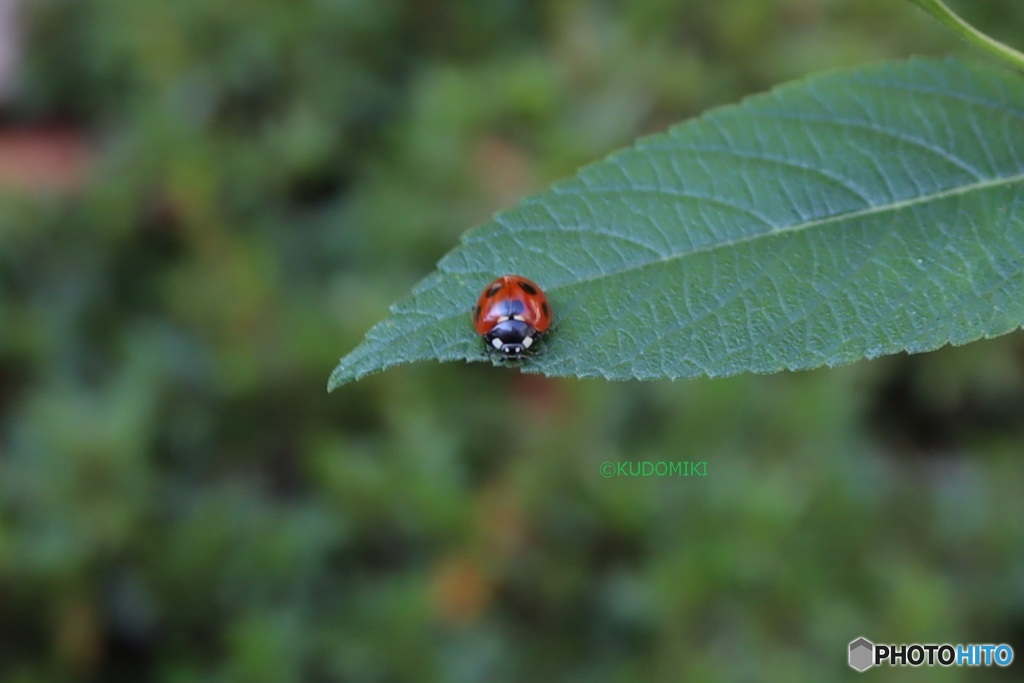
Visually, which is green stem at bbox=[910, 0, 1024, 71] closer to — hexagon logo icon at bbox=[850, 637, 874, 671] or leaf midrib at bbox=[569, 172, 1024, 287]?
leaf midrib at bbox=[569, 172, 1024, 287]

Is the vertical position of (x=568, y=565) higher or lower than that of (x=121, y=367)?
lower

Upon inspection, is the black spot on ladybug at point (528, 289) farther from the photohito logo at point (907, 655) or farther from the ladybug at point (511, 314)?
the photohito logo at point (907, 655)

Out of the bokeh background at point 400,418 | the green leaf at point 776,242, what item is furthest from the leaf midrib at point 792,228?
the bokeh background at point 400,418

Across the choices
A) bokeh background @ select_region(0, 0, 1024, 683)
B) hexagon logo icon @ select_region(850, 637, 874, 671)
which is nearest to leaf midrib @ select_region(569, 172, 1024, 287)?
bokeh background @ select_region(0, 0, 1024, 683)

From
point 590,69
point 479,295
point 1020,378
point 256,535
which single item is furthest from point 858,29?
point 479,295

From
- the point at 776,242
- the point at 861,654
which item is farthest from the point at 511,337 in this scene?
the point at 861,654

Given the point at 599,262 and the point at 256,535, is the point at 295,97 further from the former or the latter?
the point at 599,262
